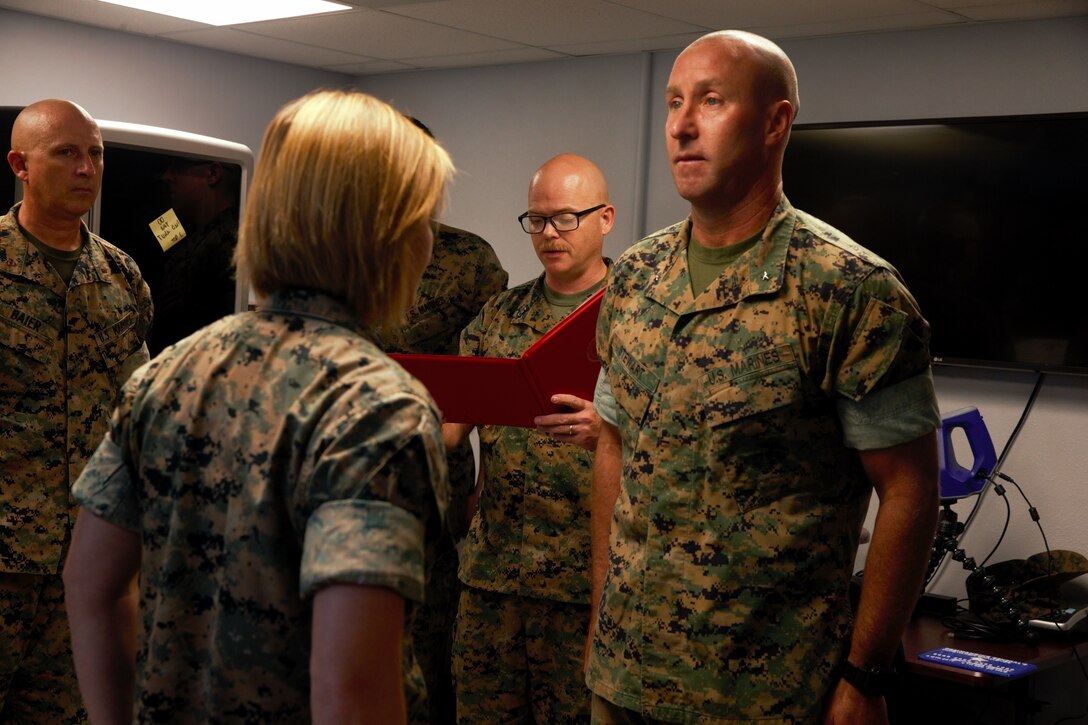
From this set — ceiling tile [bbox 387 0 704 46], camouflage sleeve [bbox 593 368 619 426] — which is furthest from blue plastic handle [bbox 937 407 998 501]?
camouflage sleeve [bbox 593 368 619 426]

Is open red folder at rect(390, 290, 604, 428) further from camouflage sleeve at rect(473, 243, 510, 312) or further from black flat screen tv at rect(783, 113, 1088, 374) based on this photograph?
black flat screen tv at rect(783, 113, 1088, 374)

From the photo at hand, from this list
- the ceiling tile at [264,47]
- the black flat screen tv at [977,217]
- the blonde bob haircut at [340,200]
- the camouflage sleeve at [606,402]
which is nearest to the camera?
the blonde bob haircut at [340,200]

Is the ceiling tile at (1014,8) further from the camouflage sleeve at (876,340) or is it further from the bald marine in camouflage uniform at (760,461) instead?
the camouflage sleeve at (876,340)

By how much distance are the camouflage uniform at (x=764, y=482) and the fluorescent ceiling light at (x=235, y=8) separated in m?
2.87

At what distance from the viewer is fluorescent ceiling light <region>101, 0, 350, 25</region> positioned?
169 inches

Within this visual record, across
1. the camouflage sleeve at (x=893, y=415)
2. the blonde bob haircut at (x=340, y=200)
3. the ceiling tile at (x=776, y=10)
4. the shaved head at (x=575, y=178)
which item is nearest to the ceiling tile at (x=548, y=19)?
the ceiling tile at (x=776, y=10)

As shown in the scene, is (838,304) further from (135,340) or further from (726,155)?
(135,340)

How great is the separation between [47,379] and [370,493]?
1937 millimetres

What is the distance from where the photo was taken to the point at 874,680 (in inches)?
65.4

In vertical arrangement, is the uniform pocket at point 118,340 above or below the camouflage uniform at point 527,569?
above

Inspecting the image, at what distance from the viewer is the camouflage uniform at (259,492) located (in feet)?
3.57

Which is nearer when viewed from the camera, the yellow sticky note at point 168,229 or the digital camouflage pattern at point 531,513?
the digital camouflage pattern at point 531,513

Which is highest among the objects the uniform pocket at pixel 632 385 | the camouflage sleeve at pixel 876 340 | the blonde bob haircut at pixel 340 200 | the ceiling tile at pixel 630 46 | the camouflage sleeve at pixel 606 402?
the ceiling tile at pixel 630 46

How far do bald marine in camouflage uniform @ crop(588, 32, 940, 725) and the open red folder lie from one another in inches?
20.7
